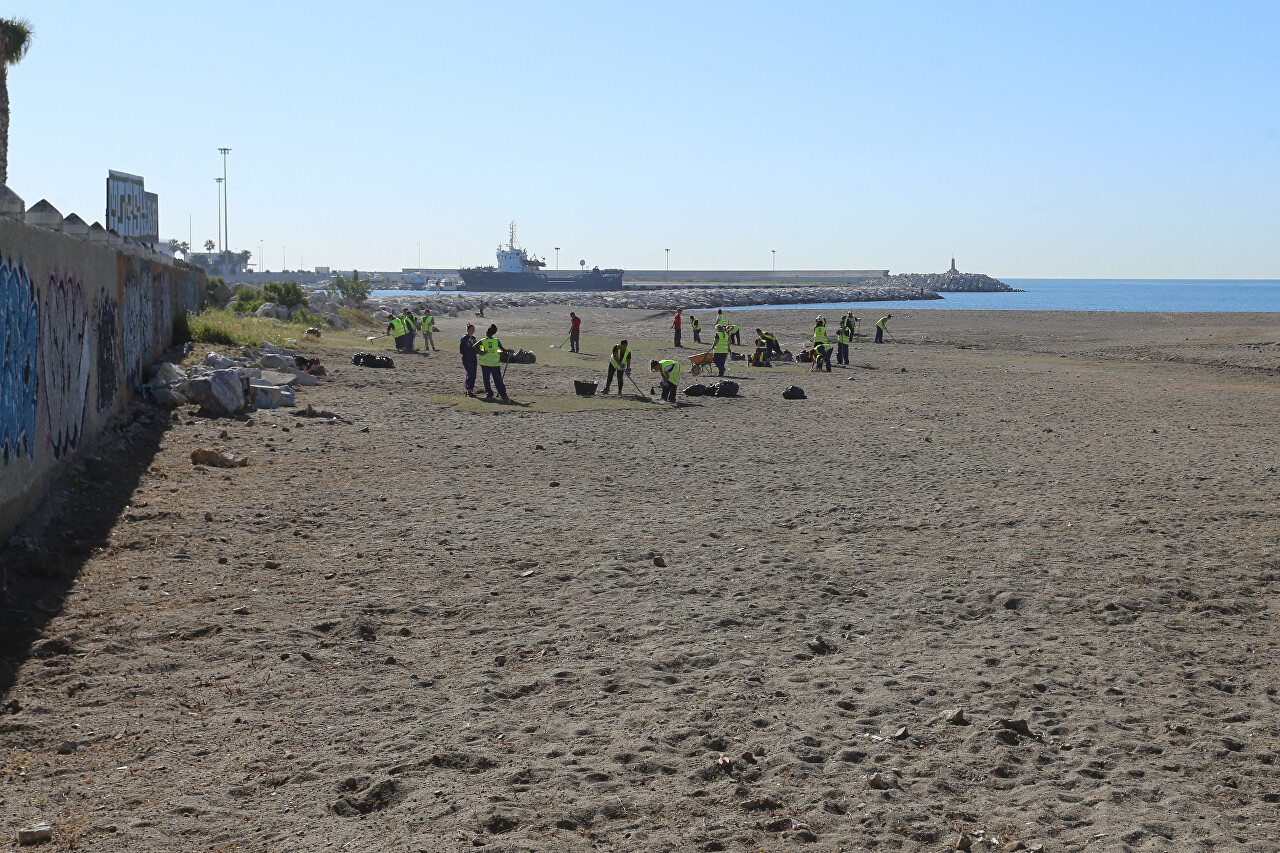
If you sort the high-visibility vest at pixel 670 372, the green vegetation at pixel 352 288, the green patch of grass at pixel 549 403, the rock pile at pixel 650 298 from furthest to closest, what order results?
the rock pile at pixel 650 298, the green vegetation at pixel 352 288, the high-visibility vest at pixel 670 372, the green patch of grass at pixel 549 403

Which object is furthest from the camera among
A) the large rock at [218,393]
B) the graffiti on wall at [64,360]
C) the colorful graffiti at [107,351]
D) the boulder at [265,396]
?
the boulder at [265,396]

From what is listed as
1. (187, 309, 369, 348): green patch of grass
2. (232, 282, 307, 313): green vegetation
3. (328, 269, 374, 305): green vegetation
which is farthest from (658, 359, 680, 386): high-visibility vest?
(328, 269, 374, 305): green vegetation

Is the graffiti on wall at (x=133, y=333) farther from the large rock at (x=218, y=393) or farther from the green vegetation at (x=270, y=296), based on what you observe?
the green vegetation at (x=270, y=296)

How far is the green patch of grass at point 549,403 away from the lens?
1961 cm

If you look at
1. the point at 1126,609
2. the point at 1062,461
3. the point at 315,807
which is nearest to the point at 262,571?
the point at 315,807

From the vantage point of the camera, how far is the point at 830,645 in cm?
680

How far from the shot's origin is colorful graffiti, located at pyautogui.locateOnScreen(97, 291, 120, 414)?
1291 cm

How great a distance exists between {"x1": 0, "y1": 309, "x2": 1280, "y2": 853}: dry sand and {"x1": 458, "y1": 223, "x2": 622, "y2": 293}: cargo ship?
12866 cm

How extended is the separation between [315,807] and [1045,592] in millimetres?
5526

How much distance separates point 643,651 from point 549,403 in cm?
1425

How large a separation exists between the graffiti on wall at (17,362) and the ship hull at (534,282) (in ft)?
434

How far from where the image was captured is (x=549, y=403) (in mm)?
20672

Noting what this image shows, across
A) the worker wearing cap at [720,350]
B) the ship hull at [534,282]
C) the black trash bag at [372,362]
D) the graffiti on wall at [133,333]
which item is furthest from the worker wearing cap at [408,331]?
the ship hull at [534,282]

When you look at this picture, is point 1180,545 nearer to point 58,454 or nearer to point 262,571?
point 262,571
